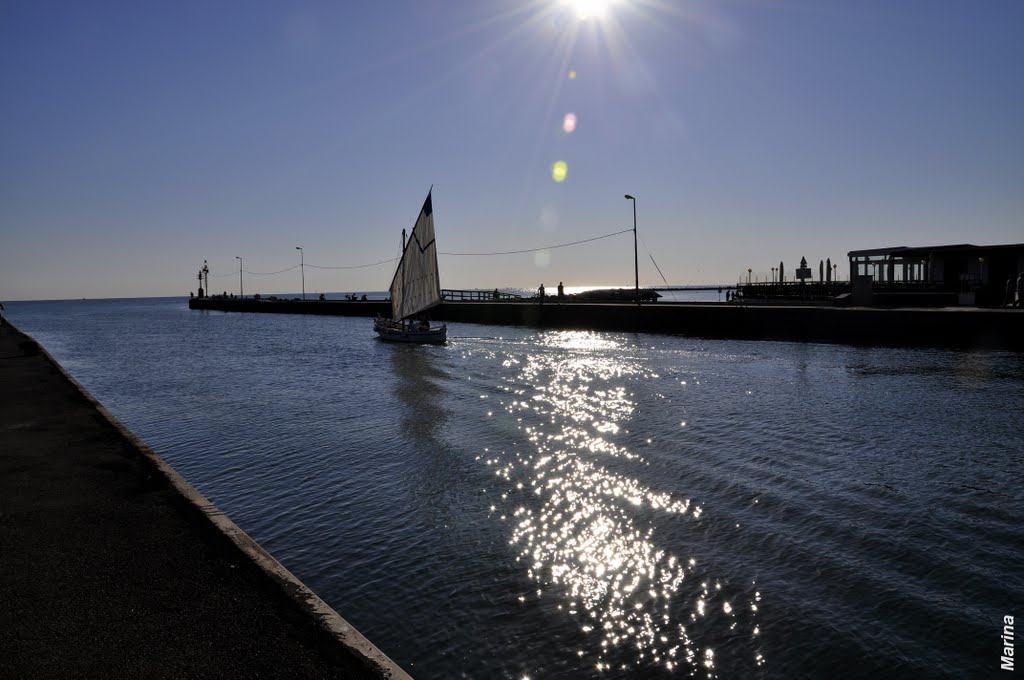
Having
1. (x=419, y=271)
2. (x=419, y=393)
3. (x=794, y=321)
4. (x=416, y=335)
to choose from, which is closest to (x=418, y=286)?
(x=419, y=271)

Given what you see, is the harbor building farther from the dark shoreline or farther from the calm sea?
the calm sea

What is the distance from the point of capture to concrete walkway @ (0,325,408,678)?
17.1 feet

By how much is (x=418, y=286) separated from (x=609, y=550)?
4210cm

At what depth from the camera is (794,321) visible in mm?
44562

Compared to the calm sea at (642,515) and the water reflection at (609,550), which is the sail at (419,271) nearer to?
the calm sea at (642,515)

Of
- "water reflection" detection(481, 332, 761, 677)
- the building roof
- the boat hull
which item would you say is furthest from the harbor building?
"water reflection" detection(481, 332, 761, 677)

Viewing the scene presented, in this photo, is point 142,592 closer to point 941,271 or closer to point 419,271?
point 419,271

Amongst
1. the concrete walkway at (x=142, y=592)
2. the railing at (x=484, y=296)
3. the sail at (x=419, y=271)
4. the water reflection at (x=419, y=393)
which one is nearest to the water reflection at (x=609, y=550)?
the water reflection at (x=419, y=393)

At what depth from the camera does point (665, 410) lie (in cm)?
2089

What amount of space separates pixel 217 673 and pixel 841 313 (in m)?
43.9

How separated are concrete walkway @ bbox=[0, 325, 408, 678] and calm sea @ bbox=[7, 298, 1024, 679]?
1553 mm

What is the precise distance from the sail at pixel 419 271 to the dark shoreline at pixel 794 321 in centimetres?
1735

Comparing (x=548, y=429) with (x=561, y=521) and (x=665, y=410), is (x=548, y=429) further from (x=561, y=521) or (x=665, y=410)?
(x=561, y=521)

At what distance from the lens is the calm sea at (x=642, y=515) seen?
7.29m
